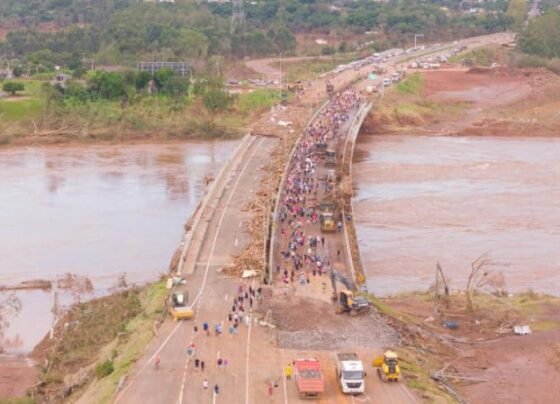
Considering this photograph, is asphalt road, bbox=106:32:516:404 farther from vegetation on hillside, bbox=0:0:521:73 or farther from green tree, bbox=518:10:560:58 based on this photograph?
green tree, bbox=518:10:560:58

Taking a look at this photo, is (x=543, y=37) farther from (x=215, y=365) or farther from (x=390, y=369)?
(x=215, y=365)

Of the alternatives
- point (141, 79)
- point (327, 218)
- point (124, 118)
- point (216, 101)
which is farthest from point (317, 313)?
point (141, 79)

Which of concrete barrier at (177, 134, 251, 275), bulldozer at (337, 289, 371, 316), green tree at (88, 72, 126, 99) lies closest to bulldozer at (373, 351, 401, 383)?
bulldozer at (337, 289, 371, 316)

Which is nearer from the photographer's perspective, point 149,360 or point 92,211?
point 149,360

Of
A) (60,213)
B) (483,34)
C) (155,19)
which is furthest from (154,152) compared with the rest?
(483,34)

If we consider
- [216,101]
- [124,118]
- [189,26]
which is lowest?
[124,118]
